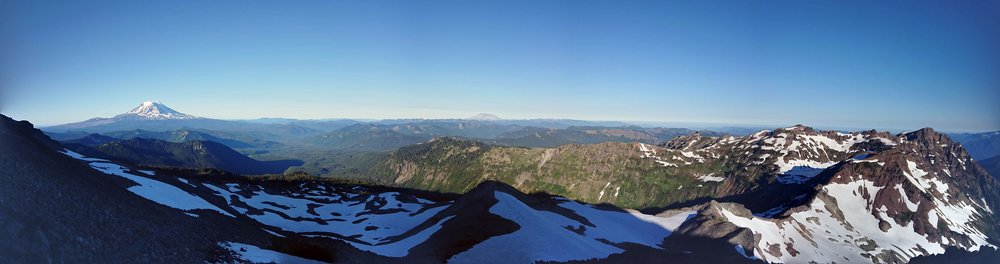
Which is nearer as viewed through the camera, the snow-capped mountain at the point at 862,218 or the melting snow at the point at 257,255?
the melting snow at the point at 257,255

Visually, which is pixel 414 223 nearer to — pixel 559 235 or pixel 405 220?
pixel 405 220

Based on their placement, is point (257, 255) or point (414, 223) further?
point (414, 223)

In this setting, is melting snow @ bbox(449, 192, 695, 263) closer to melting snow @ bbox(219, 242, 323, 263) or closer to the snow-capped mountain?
the snow-capped mountain

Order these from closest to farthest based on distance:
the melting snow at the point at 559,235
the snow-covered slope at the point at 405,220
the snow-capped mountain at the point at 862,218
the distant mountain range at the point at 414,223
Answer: the distant mountain range at the point at 414,223, the melting snow at the point at 559,235, the snow-covered slope at the point at 405,220, the snow-capped mountain at the point at 862,218

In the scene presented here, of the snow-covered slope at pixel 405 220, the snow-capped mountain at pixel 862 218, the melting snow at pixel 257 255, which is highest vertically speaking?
the melting snow at pixel 257 255

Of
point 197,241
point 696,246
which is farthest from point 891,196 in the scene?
point 197,241

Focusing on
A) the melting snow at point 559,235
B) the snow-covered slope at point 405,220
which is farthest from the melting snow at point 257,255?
the melting snow at point 559,235

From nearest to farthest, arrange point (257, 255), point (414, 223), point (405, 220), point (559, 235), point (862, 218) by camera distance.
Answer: point (257, 255), point (559, 235), point (414, 223), point (405, 220), point (862, 218)

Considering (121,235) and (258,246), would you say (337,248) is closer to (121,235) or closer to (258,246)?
(258,246)

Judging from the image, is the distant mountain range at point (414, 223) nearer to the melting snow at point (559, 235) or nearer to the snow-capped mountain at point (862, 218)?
the melting snow at point (559, 235)

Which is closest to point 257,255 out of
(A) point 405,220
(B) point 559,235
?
(B) point 559,235

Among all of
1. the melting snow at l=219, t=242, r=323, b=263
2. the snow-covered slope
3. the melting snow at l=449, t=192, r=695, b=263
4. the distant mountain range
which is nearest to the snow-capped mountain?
the distant mountain range
